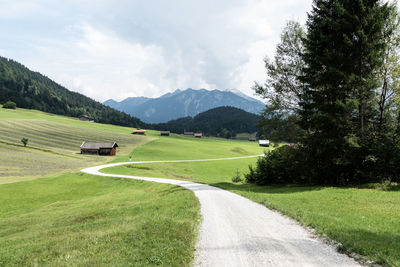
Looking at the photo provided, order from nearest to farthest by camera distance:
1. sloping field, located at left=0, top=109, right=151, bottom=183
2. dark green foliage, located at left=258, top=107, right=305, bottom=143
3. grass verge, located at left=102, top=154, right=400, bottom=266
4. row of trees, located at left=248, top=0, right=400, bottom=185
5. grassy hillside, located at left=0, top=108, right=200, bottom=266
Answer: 1. grass verge, located at left=102, top=154, right=400, bottom=266
2. grassy hillside, located at left=0, top=108, right=200, bottom=266
3. row of trees, located at left=248, top=0, right=400, bottom=185
4. dark green foliage, located at left=258, top=107, right=305, bottom=143
5. sloping field, located at left=0, top=109, right=151, bottom=183

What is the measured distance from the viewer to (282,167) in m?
28.8

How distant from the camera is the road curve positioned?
762cm

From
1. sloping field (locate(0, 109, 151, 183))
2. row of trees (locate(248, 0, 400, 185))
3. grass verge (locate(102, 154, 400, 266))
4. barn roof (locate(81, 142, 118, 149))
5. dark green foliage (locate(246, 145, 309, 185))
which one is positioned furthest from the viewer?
barn roof (locate(81, 142, 118, 149))

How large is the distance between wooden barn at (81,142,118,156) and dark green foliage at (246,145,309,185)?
241 ft

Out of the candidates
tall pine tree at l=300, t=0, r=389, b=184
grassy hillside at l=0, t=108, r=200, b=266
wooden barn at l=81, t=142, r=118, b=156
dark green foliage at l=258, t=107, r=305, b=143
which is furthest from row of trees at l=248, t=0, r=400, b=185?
wooden barn at l=81, t=142, r=118, b=156

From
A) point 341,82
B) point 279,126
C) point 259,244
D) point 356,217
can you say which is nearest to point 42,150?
point 279,126

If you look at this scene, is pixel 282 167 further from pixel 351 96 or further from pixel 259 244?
pixel 259 244

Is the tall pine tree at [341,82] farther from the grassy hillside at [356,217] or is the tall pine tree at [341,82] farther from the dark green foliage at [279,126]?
the dark green foliage at [279,126]

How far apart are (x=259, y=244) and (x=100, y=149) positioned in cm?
9442

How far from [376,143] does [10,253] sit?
28315 mm

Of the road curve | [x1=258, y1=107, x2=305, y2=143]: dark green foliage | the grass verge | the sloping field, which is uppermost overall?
[x1=258, y1=107, x2=305, y2=143]: dark green foliage

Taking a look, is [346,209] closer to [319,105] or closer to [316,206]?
[316,206]

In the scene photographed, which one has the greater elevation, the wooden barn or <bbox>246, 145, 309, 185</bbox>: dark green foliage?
<bbox>246, 145, 309, 185</bbox>: dark green foliage

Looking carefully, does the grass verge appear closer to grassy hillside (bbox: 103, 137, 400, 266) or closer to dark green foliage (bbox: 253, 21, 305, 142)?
grassy hillside (bbox: 103, 137, 400, 266)
